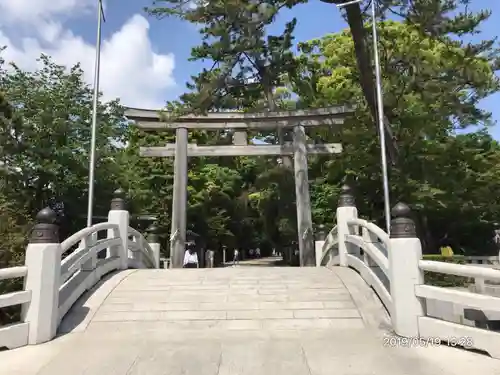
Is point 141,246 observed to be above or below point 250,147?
below

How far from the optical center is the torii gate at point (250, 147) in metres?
13.9

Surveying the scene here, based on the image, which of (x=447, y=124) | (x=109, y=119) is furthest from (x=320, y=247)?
(x=109, y=119)

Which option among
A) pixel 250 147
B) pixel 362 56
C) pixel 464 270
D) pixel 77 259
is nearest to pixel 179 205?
pixel 250 147

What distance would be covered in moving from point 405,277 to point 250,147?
384 inches

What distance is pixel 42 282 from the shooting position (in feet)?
17.4

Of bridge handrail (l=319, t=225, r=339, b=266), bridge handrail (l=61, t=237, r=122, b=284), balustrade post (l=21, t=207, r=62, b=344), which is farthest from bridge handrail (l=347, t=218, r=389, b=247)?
bridge handrail (l=61, t=237, r=122, b=284)

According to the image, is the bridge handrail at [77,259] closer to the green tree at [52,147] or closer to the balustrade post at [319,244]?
the balustrade post at [319,244]

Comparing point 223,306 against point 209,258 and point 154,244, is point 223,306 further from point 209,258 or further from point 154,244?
point 209,258

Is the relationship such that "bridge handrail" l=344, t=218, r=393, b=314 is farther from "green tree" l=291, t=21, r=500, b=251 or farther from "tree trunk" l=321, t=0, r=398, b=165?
"green tree" l=291, t=21, r=500, b=251

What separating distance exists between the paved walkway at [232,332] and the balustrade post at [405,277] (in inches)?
12.7

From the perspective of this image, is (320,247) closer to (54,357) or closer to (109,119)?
(54,357)

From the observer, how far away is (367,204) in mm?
18109

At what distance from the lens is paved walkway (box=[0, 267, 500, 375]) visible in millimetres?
4281

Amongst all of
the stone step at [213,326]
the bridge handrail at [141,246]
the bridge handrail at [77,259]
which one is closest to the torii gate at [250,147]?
the bridge handrail at [141,246]
